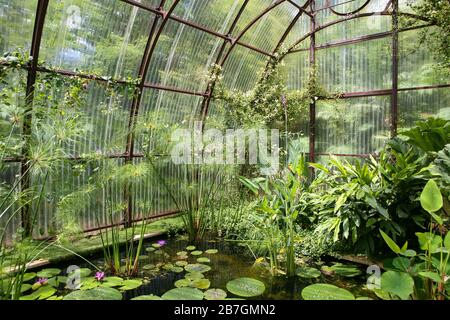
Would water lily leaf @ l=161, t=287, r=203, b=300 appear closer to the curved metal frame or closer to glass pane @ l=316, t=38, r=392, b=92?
the curved metal frame

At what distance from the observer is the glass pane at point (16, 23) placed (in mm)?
3598

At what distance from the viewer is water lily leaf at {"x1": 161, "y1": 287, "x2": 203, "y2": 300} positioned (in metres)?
2.85

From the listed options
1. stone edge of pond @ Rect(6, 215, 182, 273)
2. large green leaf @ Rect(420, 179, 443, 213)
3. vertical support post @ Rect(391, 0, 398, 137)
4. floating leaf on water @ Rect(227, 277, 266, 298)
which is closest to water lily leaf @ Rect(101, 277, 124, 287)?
stone edge of pond @ Rect(6, 215, 182, 273)

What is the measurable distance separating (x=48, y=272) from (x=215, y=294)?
1954mm

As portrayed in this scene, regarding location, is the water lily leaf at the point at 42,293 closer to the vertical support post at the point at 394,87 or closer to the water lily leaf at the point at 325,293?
the water lily leaf at the point at 325,293

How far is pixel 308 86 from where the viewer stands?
22.0ft

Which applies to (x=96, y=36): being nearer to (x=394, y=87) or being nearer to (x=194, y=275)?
(x=194, y=275)

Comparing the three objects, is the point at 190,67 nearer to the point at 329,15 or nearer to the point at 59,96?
the point at 59,96

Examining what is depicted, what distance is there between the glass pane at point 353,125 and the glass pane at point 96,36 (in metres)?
4.06

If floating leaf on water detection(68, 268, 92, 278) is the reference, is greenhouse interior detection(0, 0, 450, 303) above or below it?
above

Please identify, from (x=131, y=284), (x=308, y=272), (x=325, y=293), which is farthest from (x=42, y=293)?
(x=308, y=272)

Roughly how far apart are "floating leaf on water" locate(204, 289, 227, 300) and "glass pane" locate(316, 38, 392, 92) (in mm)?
5055

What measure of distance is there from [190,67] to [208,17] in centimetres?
97

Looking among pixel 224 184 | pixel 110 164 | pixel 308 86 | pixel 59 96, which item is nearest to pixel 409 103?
pixel 308 86
